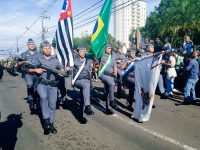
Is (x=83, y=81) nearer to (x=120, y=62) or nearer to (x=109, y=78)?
(x=109, y=78)

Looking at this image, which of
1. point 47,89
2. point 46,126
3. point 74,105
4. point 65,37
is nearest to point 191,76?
point 74,105

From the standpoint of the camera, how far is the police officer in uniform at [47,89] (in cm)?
662

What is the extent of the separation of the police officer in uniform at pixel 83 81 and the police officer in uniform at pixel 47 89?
700 millimetres

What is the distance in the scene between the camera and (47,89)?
6793 millimetres

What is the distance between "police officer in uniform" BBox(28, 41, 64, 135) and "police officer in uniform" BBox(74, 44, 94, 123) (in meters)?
0.70

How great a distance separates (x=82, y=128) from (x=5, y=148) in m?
2.01

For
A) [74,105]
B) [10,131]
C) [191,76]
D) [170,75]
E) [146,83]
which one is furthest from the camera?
[170,75]

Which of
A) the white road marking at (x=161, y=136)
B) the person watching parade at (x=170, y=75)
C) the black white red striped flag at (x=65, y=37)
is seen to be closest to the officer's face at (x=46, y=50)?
the black white red striped flag at (x=65, y=37)

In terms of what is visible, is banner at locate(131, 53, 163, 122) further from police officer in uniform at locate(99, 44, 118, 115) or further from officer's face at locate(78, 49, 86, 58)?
officer's face at locate(78, 49, 86, 58)

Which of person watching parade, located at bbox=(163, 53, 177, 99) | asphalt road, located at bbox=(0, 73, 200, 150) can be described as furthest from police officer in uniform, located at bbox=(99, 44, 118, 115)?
→ person watching parade, located at bbox=(163, 53, 177, 99)

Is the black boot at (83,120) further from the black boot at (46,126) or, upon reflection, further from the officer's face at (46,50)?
the officer's face at (46,50)

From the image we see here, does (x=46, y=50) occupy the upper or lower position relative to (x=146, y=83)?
upper

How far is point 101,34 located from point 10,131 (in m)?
3.54

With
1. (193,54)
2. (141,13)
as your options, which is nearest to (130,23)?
(141,13)
